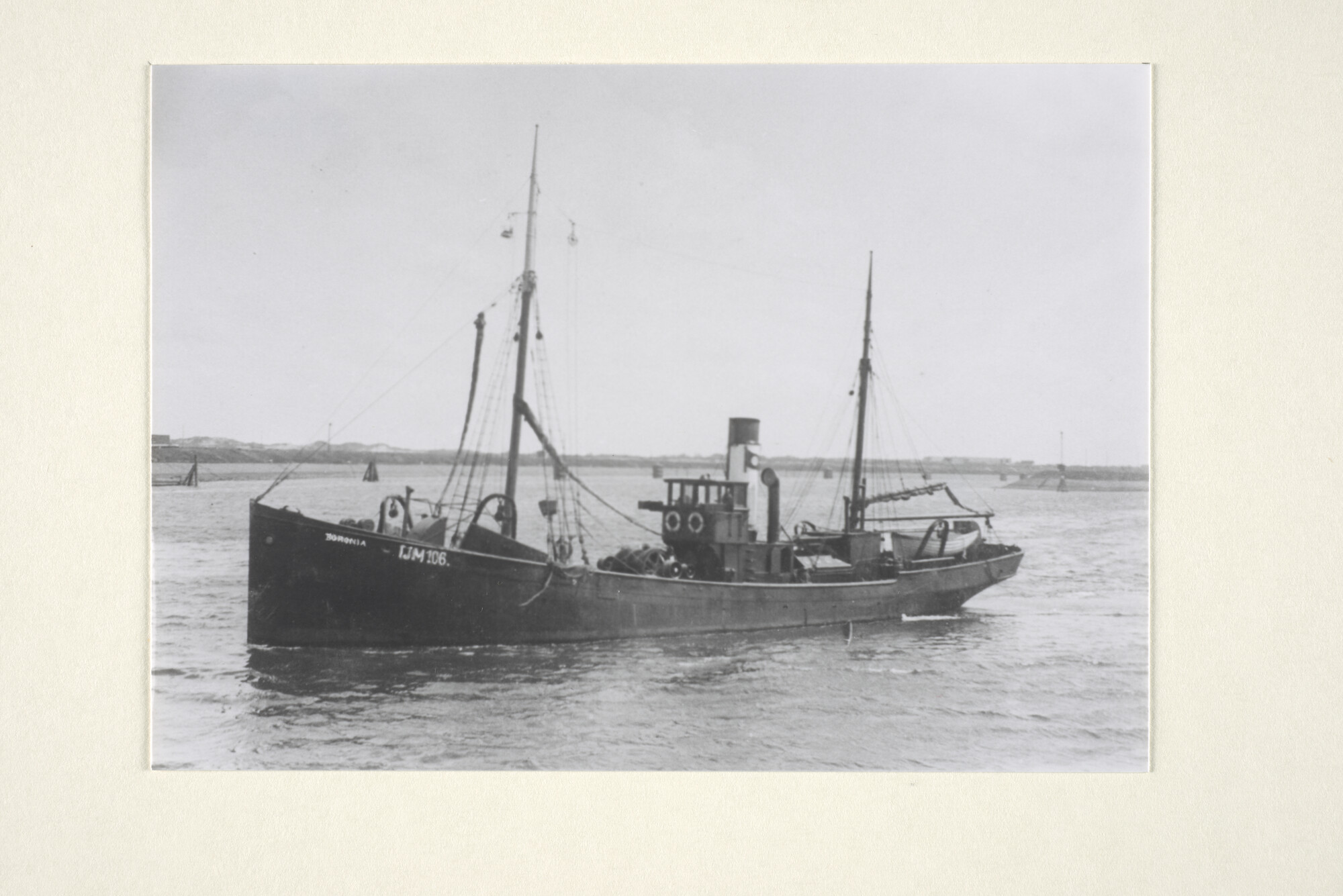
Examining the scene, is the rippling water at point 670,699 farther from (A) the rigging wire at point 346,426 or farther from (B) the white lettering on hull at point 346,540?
(B) the white lettering on hull at point 346,540

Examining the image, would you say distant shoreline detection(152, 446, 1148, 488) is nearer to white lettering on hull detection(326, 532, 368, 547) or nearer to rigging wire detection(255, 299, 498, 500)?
rigging wire detection(255, 299, 498, 500)

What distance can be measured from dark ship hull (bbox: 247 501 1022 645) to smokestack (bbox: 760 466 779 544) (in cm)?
57

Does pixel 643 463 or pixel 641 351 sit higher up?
pixel 641 351

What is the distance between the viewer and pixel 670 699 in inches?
207

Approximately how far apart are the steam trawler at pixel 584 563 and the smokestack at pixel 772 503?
0.03 metres

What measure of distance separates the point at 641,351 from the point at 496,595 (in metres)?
2.65

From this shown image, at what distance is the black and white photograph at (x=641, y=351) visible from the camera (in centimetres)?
440

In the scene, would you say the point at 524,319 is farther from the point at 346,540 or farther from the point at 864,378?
the point at 346,540

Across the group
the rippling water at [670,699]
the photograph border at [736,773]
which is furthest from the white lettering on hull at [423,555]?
the photograph border at [736,773]

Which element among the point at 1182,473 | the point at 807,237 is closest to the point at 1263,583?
the point at 1182,473

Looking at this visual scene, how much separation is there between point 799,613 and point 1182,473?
4.22 m

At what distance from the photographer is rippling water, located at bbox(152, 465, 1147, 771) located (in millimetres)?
4289

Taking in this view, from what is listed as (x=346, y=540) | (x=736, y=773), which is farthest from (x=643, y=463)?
(x=346, y=540)

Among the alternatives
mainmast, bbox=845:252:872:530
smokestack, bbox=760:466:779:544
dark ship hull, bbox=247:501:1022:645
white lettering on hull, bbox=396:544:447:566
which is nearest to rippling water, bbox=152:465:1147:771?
dark ship hull, bbox=247:501:1022:645
